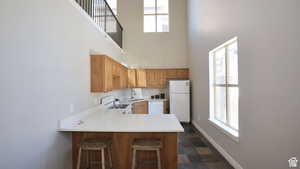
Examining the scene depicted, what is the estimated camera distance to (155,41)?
730 cm

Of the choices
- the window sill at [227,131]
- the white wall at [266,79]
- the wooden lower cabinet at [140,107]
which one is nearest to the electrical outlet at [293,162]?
the white wall at [266,79]

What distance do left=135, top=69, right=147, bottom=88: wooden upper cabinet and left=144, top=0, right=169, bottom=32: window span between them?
1.82 metres

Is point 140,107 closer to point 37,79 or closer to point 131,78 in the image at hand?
point 131,78

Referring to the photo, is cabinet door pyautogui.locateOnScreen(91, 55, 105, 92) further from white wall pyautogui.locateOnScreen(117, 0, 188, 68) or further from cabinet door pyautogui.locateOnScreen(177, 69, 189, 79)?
cabinet door pyautogui.locateOnScreen(177, 69, 189, 79)

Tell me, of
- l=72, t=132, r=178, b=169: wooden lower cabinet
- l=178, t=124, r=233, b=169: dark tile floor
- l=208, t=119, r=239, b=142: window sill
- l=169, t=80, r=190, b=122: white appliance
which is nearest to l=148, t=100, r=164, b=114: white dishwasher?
l=169, t=80, r=190, b=122: white appliance

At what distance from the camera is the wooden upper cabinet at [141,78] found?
22.9ft

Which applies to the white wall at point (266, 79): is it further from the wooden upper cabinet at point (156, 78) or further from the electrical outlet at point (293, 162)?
the wooden upper cabinet at point (156, 78)

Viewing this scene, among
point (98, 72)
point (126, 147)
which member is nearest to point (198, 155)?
point (126, 147)

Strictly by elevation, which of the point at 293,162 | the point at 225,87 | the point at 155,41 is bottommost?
the point at 293,162

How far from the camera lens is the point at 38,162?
189 cm

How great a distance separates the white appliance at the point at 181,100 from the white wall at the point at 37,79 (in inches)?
160

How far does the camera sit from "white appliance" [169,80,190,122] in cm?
632

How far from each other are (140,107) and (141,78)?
1.34 m

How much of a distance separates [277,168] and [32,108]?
2.66 meters
